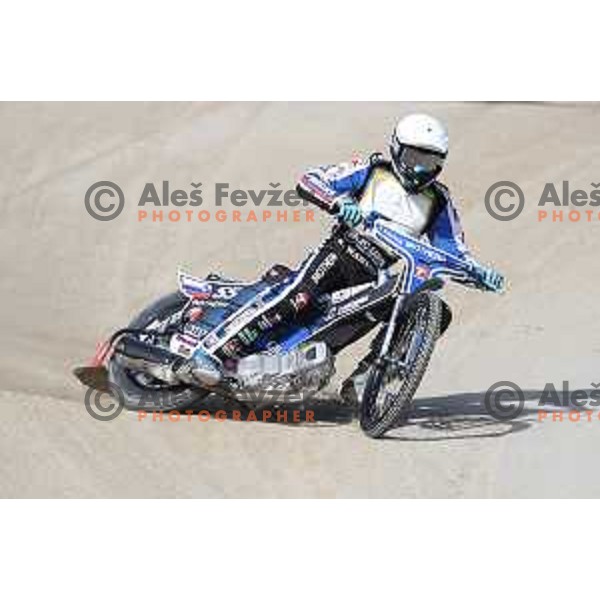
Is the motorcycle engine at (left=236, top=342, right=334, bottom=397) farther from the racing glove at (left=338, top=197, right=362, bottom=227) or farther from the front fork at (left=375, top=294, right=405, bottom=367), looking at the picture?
the racing glove at (left=338, top=197, right=362, bottom=227)

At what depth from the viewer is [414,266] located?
14.0 metres

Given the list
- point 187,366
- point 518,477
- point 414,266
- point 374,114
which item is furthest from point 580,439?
point 374,114

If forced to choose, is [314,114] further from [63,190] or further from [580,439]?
[580,439]

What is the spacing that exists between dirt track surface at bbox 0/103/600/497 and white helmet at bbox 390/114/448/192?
139cm

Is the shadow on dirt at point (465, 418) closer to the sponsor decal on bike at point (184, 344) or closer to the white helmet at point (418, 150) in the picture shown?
the sponsor decal on bike at point (184, 344)

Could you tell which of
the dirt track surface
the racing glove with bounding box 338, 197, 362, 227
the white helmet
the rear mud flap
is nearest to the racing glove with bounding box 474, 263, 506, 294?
the white helmet

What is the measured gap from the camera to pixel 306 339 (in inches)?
560

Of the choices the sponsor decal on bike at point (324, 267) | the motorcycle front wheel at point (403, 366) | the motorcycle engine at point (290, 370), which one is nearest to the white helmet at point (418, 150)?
the sponsor decal on bike at point (324, 267)

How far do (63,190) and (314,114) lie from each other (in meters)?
2.16

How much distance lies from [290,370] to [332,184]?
1332 millimetres

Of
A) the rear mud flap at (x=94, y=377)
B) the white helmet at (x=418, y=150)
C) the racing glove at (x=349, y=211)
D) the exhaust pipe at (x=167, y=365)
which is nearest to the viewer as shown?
the racing glove at (x=349, y=211)

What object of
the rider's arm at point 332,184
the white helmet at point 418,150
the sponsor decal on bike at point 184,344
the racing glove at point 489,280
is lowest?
the sponsor decal on bike at point 184,344

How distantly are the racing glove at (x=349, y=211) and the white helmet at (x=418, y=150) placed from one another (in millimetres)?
426

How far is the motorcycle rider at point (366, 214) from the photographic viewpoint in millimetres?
14047
